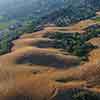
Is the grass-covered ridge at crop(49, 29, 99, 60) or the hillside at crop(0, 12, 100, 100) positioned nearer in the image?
the hillside at crop(0, 12, 100, 100)

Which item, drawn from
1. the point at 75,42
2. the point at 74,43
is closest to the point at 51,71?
the point at 74,43

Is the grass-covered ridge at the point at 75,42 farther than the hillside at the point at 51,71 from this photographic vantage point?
Yes

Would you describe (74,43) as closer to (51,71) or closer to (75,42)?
(75,42)

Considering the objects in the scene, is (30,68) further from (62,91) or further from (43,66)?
(62,91)

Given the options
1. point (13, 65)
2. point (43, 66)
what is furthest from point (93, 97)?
point (13, 65)

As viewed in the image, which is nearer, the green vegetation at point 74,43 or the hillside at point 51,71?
the hillside at point 51,71

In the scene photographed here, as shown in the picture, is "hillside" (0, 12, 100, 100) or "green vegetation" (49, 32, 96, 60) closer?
"hillside" (0, 12, 100, 100)
